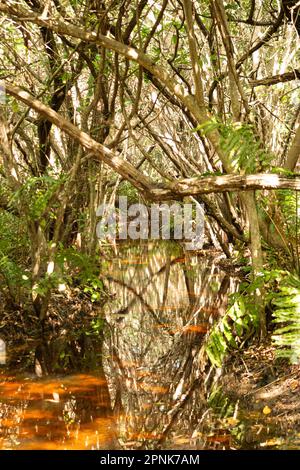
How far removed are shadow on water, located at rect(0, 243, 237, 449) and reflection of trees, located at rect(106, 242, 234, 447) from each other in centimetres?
1

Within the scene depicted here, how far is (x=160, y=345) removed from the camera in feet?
25.2

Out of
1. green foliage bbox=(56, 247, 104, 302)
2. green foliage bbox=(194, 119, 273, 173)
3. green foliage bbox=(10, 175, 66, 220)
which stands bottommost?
green foliage bbox=(56, 247, 104, 302)

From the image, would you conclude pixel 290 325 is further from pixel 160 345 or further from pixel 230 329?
pixel 160 345

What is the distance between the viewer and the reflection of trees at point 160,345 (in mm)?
5367

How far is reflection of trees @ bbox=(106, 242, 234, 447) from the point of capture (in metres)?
5.37

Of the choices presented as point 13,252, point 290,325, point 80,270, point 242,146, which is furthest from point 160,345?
point 242,146

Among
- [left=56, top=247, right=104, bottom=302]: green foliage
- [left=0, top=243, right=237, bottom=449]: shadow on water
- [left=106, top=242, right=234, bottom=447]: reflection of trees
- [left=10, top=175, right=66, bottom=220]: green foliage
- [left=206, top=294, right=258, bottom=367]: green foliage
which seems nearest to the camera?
[left=0, top=243, right=237, bottom=449]: shadow on water

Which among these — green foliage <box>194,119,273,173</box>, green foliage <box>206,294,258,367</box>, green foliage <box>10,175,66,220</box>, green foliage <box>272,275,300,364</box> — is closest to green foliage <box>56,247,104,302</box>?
green foliage <box>10,175,66,220</box>

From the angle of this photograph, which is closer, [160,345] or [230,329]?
[230,329]

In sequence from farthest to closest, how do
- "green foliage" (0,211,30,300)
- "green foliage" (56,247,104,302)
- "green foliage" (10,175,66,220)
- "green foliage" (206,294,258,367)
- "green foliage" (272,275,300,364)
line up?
1. "green foliage" (56,247,104,302)
2. "green foliage" (0,211,30,300)
3. "green foliage" (10,175,66,220)
4. "green foliage" (206,294,258,367)
5. "green foliage" (272,275,300,364)

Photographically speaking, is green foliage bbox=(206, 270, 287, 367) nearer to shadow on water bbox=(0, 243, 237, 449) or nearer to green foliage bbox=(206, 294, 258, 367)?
green foliage bbox=(206, 294, 258, 367)

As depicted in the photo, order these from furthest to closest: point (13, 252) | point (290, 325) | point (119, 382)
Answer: point (13, 252) < point (119, 382) < point (290, 325)

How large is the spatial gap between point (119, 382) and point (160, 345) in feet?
4.86

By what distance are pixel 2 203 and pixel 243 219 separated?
4572mm
